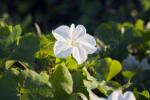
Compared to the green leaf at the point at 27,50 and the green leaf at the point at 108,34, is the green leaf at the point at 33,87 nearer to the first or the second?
the green leaf at the point at 27,50

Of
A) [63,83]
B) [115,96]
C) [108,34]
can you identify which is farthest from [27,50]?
[108,34]

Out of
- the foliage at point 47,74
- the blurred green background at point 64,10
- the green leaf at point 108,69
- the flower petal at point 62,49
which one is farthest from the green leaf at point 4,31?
the blurred green background at point 64,10

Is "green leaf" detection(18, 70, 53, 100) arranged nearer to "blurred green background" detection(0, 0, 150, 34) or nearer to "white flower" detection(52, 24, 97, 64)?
"white flower" detection(52, 24, 97, 64)

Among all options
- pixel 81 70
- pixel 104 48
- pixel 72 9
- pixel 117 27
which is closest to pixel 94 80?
pixel 81 70

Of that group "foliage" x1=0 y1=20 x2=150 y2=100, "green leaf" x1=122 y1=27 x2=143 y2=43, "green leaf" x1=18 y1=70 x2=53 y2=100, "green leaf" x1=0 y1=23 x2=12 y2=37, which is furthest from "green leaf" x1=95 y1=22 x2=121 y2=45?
"green leaf" x1=18 y1=70 x2=53 y2=100

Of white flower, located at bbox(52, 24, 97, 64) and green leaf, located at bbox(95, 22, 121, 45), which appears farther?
green leaf, located at bbox(95, 22, 121, 45)

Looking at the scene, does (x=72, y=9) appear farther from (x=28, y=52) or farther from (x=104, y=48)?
(x=28, y=52)
